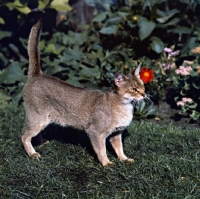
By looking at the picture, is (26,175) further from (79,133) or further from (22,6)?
(22,6)

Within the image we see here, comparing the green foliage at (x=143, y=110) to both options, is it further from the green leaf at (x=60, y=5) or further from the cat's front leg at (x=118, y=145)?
the green leaf at (x=60, y=5)

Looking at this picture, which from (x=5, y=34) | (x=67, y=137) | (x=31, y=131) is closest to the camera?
(x=31, y=131)

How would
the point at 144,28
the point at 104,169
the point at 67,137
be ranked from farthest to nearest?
the point at 144,28
the point at 67,137
the point at 104,169

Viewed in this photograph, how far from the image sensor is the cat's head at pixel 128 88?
4305 millimetres

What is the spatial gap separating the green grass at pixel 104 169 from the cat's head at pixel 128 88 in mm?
602

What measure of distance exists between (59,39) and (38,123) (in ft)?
10.6

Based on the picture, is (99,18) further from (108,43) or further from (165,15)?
(165,15)

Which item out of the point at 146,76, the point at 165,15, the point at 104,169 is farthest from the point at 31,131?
the point at 165,15

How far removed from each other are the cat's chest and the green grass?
38 centimetres

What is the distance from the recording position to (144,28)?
663cm

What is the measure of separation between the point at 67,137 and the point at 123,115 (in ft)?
3.73

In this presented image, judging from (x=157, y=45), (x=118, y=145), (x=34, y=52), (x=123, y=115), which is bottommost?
(x=157, y=45)

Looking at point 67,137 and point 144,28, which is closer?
point 67,137

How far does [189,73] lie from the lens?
586 centimetres
